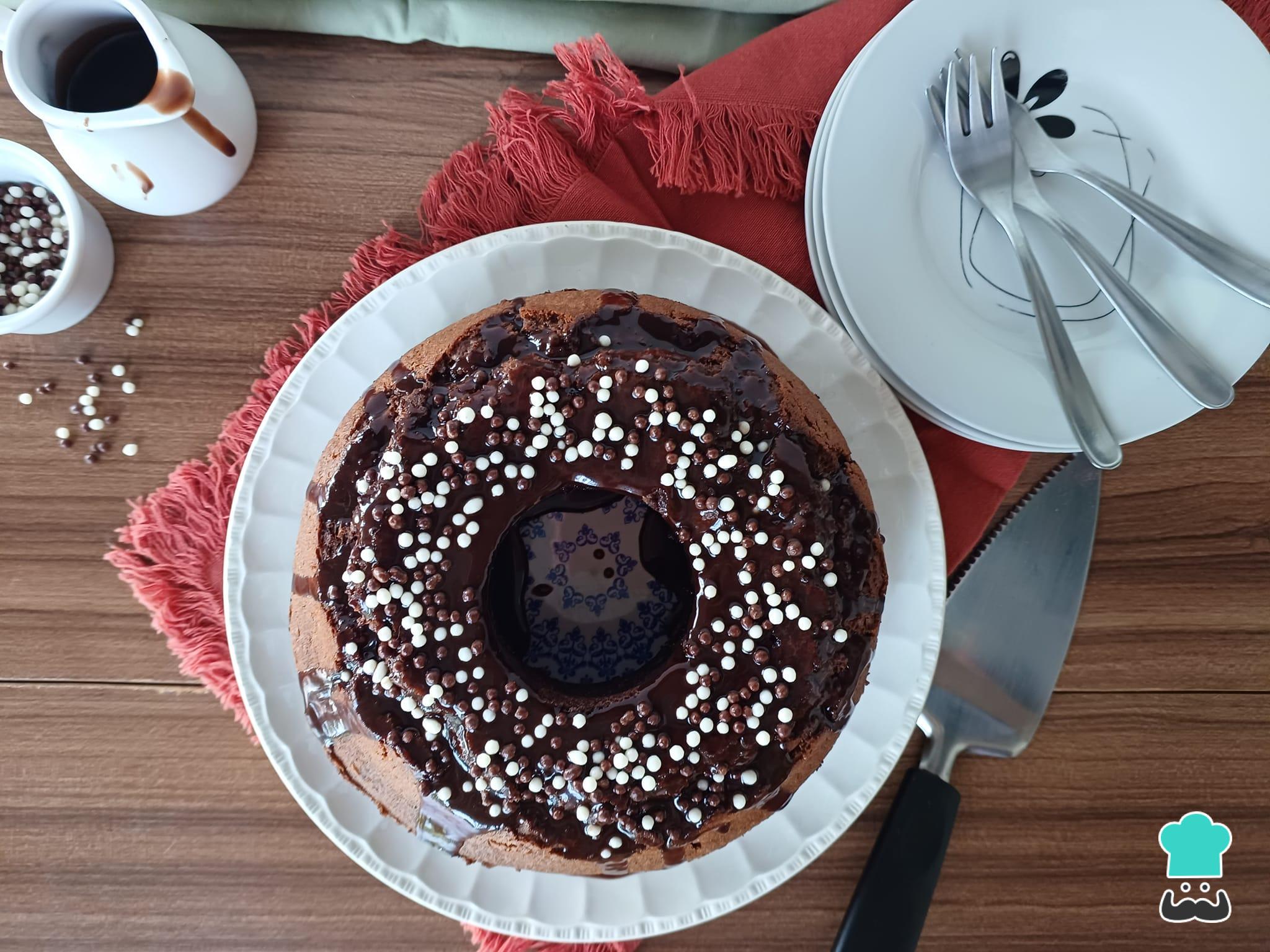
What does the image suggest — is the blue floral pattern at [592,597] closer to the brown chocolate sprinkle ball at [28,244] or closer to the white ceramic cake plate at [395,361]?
the white ceramic cake plate at [395,361]

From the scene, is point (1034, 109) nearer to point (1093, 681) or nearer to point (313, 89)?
point (1093, 681)

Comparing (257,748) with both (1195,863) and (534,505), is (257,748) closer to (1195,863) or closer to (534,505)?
(534,505)

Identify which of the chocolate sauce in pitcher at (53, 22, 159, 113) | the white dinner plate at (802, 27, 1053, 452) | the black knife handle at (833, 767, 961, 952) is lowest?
the black knife handle at (833, 767, 961, 952)

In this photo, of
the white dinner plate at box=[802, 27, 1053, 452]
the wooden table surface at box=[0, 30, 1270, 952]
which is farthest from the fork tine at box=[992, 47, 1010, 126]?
the wooden table surface at box=[0, 30, 1270, 952]

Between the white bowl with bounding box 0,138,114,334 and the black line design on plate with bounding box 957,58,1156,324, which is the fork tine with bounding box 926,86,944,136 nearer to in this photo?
the black line design on plate with bounding box 957,58,1156,324

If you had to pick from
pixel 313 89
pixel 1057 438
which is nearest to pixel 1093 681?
pixel 1057 438

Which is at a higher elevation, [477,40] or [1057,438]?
[477,40]

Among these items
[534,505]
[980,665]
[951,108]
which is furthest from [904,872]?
[951,108]
